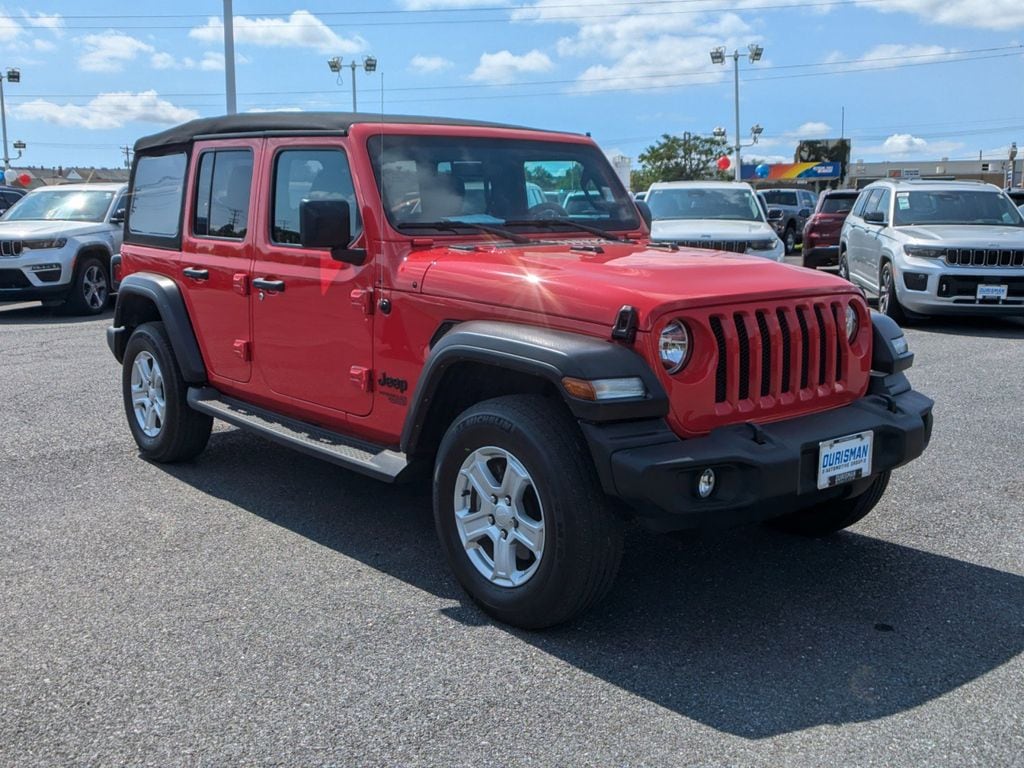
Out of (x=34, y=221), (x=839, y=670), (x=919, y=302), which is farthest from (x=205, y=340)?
(x=34, y=221)

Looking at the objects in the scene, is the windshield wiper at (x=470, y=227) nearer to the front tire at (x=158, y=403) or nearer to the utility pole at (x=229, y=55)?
the front tire at (x=158, y=403)

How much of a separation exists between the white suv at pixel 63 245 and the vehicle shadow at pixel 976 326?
964cm

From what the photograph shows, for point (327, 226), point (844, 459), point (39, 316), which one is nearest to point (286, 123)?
point (327, 226)

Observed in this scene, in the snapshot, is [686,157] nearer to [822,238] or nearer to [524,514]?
[822,238]

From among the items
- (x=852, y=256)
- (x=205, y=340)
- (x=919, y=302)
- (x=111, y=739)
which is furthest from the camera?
(x=852, y=256)

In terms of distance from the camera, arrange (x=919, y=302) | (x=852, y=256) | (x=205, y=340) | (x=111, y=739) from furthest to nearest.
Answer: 1. (x=852, y=256)
2. (x=919, y=302)
3. (x=205, y=340)
4. (x=111, y=739)

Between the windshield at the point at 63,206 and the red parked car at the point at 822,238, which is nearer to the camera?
the windshield at the point at 63,206


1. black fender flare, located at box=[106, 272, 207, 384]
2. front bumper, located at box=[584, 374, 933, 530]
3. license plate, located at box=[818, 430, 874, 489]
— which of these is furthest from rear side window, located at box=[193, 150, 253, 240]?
license plate, located at box=[818, 430, 874, 489]

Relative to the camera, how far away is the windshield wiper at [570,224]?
16.2 feet

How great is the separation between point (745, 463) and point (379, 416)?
1730 millimetres

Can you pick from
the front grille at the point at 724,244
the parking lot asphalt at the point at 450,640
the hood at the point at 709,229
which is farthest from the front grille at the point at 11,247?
the parking lot asphalt at the point at 450,640

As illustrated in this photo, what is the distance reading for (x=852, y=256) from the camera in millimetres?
13609

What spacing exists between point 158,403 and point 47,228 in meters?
8.76

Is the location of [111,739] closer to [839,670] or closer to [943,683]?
[839,670]
